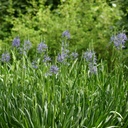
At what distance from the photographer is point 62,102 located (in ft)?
11.5

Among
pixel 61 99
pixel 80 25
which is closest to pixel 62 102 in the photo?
pixel 61 99

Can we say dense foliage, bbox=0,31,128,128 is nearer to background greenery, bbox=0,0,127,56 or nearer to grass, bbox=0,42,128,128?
grass, bbox=0,42,128,128

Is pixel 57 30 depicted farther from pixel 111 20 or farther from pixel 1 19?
pixel 1 19

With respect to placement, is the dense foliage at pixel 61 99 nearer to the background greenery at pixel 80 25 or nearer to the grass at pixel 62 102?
the grass at pixel 62 102

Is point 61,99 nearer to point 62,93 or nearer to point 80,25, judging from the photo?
point 62,93

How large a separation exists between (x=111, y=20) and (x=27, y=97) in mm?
2750

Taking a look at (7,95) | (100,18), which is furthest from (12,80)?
(100,18)

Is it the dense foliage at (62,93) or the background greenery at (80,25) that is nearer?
the dense foliage at (62,93)

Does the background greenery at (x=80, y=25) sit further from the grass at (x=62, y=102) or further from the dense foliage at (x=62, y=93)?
the grass at (x=62, y=102)

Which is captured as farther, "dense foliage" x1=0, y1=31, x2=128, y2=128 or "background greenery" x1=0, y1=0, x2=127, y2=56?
"background greenery" x1=0, y1=0, x2=127, y2=56

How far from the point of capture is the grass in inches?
128

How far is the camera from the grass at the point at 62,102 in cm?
326

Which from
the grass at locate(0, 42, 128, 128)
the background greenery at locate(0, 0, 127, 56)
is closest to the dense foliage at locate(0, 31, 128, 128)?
the grass at locate(0, 42, 128, 128)

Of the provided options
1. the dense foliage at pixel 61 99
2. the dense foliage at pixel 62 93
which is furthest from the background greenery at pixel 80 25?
the dense foliage at pixel 61 99
